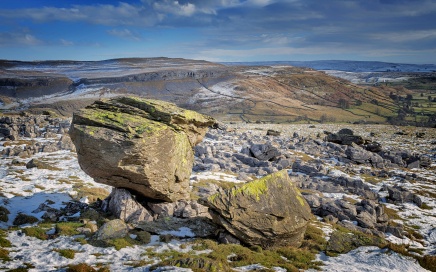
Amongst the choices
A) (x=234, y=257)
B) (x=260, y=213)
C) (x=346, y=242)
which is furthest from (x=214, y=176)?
(x=234, y=257)

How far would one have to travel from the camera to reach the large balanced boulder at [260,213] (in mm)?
18406

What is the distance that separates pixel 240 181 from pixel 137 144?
19.2m

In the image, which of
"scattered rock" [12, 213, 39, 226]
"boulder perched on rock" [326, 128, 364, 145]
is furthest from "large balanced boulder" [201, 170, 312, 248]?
"boulder perched on rock" [326, 128, 364, 145]

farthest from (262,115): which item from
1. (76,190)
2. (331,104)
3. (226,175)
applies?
(76,190)

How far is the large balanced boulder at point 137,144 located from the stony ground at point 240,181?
397cm

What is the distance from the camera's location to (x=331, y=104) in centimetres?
18500

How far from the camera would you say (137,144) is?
18719 mm

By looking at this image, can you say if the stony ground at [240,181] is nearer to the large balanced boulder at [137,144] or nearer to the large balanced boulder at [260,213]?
the large balanced boulder at [260,213]

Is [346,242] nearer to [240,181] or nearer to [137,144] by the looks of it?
[240,181]

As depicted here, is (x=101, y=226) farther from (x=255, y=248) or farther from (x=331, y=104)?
(x=331, y=104)

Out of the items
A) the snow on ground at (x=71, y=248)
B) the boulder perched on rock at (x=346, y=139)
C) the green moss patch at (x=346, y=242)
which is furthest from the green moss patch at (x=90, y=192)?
the boulder perched on rock at (x=346, y=139)

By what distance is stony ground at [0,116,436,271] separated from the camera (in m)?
16.5

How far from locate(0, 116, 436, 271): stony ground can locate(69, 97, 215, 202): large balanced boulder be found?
3.97m

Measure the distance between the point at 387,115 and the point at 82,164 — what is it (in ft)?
576
